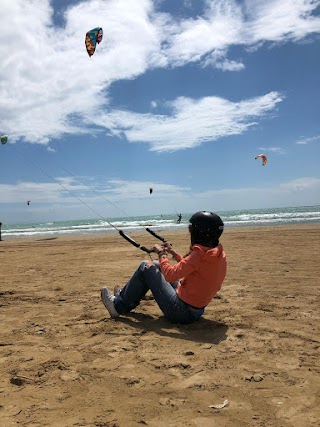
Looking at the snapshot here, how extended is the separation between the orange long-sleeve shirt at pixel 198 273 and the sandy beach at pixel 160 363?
471mm

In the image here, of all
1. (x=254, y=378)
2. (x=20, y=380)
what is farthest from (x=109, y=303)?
(x=254, y=378)

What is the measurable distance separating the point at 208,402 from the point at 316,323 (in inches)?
89.4

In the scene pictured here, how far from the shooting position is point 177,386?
9.30ft

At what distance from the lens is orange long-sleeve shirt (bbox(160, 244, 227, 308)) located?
3764 mm

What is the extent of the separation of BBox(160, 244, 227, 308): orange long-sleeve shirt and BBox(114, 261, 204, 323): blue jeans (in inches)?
6.7

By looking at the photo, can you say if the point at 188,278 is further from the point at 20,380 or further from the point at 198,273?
the point at 20,380

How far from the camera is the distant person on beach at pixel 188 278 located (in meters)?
3.78

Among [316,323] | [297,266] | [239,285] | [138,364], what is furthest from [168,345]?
[297,266]

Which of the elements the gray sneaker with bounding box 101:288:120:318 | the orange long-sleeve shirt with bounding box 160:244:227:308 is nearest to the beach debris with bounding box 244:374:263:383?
the orange long-sleeve shirt with bounding box 160:244:227:308

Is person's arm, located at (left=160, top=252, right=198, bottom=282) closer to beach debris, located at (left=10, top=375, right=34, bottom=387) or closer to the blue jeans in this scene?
the blue jeans

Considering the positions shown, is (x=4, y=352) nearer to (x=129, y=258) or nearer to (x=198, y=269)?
(x=198, y=269)

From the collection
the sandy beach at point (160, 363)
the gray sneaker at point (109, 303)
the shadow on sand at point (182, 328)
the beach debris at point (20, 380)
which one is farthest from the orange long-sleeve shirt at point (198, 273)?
the beach debris at point (20, 380)

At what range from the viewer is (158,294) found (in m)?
4.30

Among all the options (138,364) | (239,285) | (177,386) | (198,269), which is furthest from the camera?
(239,285)
